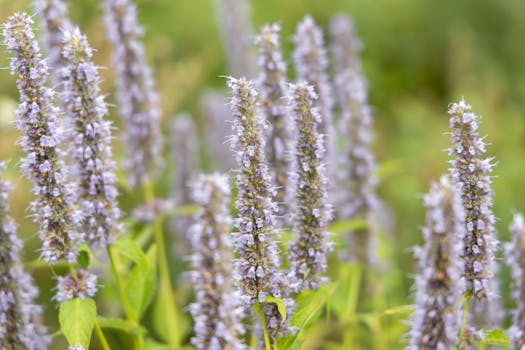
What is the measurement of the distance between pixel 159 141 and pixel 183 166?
2.80 feet

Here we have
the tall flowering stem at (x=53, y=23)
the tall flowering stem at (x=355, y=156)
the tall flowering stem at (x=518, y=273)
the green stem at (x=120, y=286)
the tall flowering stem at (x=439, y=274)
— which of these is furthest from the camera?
the tall flowering stem at (x=355, y=156)

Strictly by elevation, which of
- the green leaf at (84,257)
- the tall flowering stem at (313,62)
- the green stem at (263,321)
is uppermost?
the tall flowering stem at (313,62)

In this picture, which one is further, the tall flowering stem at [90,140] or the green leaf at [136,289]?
the green leaf at [136,289]

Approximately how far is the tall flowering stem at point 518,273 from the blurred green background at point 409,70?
3.99 metres

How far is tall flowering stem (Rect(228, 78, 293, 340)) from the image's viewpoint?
9.69 feet

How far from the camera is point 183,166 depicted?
20.0ft

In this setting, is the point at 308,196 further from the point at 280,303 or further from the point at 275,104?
the point at 275,104

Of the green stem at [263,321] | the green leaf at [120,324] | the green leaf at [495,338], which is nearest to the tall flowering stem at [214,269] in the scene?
the green stem at [263,321]

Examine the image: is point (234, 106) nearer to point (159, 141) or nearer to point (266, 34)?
point (266, 34)

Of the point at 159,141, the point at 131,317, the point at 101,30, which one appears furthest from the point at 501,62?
the point at 131,317

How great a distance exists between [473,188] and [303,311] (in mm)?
933

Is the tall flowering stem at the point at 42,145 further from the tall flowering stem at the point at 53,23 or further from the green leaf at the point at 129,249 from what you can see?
the tall flowering stem at the point at 53,23

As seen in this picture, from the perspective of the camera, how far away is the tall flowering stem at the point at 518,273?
319cm

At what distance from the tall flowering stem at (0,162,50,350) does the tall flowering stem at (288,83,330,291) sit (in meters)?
1.29
